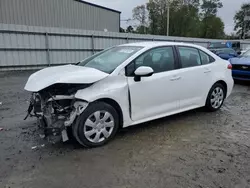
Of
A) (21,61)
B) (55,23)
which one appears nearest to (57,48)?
(21,61)

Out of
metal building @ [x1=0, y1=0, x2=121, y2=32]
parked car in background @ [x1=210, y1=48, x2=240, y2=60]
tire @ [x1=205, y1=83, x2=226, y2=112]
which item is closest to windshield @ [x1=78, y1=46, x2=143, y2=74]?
tire @ [x1=205, y1=83, x2=226, y2=112]

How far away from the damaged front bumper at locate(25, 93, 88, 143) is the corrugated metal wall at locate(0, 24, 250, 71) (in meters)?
9.01

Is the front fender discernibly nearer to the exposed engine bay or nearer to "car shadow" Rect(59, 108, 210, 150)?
the exposed engine bay

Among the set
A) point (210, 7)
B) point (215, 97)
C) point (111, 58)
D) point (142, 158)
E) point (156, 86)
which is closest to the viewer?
point (142, 158)

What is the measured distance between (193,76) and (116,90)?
5.96ft

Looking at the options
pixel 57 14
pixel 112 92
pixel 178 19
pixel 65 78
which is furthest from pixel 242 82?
pixel 178 19

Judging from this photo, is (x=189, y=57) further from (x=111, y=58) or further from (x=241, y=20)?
(x=241, y=20)

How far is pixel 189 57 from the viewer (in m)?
4.55

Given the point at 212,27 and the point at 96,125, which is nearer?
the point at 96,125

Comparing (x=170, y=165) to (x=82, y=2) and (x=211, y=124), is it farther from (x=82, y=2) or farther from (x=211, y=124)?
(x=82, y=2)

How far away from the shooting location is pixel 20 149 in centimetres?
330

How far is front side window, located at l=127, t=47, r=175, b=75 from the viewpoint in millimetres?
3738

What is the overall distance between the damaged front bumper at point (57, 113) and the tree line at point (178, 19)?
33672 mm

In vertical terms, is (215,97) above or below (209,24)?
below
